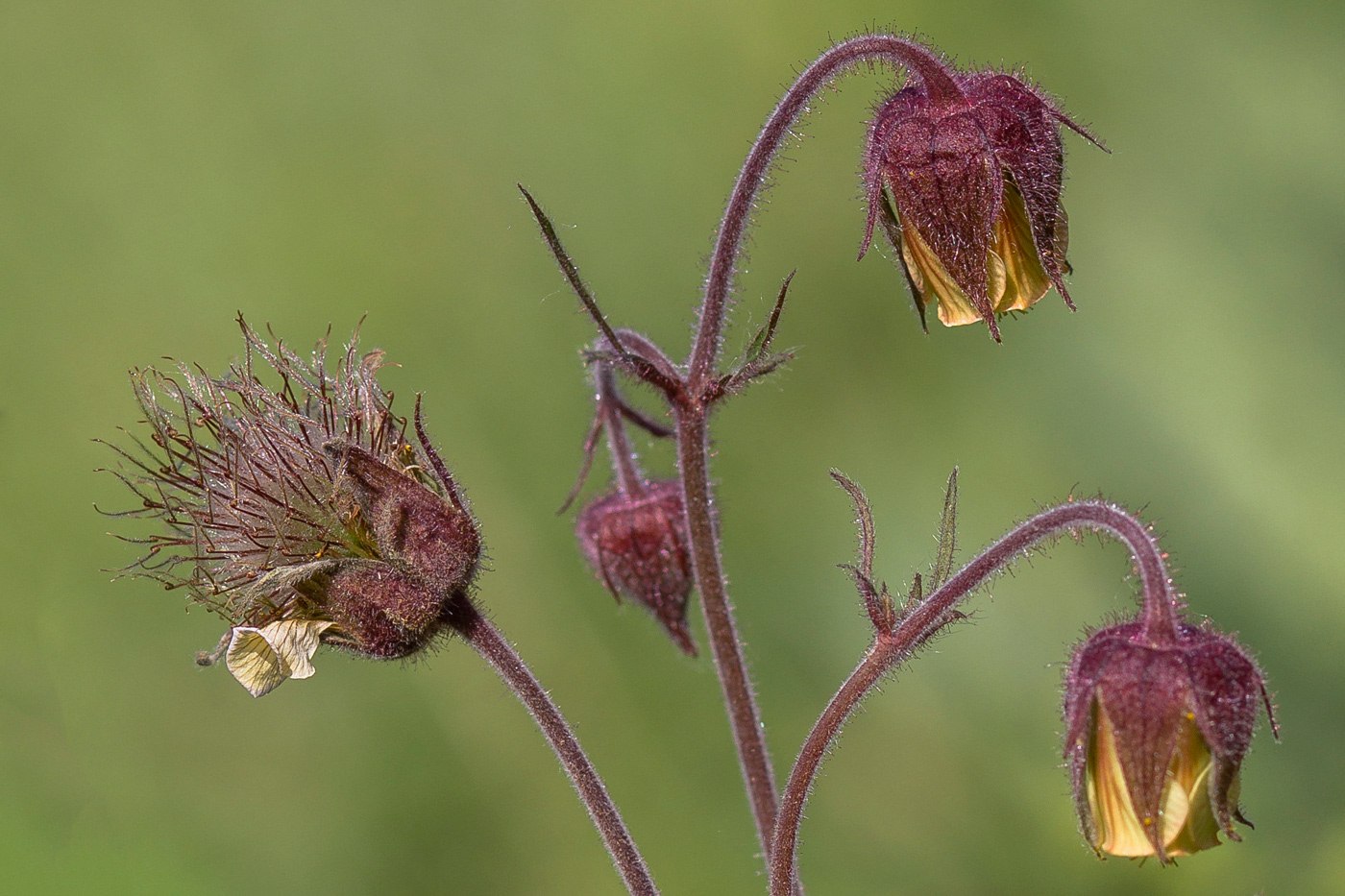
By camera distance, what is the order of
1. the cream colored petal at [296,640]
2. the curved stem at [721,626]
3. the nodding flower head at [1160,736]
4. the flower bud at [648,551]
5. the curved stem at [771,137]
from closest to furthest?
the nodding flower head at [1160,736], the cream colored petal at [296,640], the curved stem at [771,137], the curved stem at [721,626], the flower bud at [648,551]

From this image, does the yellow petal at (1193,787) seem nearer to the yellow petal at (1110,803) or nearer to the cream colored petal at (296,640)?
the yellow petal at (1110,803)

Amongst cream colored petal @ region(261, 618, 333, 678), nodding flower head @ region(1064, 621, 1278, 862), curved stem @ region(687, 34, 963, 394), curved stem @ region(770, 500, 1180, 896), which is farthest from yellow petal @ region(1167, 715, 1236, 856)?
cream colored petal @ region(261, 618, 333, 678)

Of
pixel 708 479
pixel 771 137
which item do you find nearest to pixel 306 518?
pixel 708 479

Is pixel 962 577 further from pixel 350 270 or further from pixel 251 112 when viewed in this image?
pixel 251 112

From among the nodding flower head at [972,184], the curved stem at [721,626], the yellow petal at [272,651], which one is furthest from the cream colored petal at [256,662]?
the nodding flower head at [972,184]

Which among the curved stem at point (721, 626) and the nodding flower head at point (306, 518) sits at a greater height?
the nodding flower head at point (306, 518)

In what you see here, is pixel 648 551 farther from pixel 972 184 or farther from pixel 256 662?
pixel 972 184
